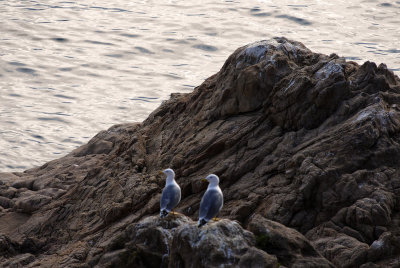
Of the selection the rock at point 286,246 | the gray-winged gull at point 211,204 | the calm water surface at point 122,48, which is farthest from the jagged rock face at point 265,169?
the calm water surface at point 122,48

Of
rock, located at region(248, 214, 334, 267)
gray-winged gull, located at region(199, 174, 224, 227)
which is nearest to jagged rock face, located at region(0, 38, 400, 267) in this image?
rock, located at region(248, 214, 334, 267)

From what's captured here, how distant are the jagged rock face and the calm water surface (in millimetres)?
23120

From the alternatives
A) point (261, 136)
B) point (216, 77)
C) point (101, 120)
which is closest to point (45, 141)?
point (101, 120)

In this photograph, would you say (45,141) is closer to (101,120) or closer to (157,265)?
(101,120)

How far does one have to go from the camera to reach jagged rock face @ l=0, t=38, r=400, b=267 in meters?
16.7

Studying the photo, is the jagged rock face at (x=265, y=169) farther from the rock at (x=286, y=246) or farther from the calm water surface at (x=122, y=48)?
the calm water surface at (x=122, y=48)

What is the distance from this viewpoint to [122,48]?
60.6 metres

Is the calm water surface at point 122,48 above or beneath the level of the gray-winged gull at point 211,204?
beneath

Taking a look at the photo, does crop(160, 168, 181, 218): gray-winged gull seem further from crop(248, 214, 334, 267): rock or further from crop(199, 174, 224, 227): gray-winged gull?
crop(248, 214, 334, 267): rock

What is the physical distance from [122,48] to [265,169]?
43.1 meters

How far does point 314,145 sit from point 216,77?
510cm

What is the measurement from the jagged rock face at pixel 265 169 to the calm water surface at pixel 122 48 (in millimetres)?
23120

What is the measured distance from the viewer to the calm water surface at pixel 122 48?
4969cm

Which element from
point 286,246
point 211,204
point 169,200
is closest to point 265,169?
point 169,200
